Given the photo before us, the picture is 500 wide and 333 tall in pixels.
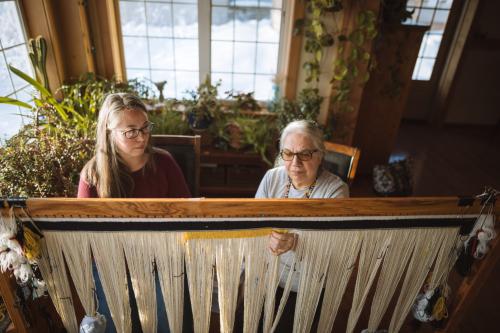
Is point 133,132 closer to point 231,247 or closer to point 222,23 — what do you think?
point 231,247

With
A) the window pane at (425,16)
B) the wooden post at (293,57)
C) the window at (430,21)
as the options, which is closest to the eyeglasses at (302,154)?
the wooden post at (293,57)

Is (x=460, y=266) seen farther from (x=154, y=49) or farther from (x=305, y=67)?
(x=154, y=49)

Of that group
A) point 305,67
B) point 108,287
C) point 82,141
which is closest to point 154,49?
point 305,67

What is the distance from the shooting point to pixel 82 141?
1.80 m

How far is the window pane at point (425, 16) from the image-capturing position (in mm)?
4238

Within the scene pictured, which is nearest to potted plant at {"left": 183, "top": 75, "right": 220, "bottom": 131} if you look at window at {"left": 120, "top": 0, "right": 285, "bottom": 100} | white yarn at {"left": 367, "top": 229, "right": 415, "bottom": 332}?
window at {"left": 120, "top": 0, "right": 285, "bottom": 100}

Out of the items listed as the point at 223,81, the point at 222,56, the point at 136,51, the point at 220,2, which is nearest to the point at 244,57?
the point at 222,56

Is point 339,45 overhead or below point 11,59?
overhead

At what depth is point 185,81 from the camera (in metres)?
3.26

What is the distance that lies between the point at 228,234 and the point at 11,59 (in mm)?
2129

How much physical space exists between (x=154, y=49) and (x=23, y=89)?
47.5 inches

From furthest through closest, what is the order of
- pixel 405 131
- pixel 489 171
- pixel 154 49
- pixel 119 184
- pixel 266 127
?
1. pixel 405 131
2. pixel 489 171
3. pixel 154 49
4. pixel 266 127
5. pixel 119 184

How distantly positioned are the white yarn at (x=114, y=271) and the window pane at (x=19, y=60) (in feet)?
6.18

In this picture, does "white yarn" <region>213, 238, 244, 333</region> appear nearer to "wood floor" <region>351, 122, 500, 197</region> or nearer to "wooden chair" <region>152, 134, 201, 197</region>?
"wooden chair" <region>152, 134, 201, 197</region>
